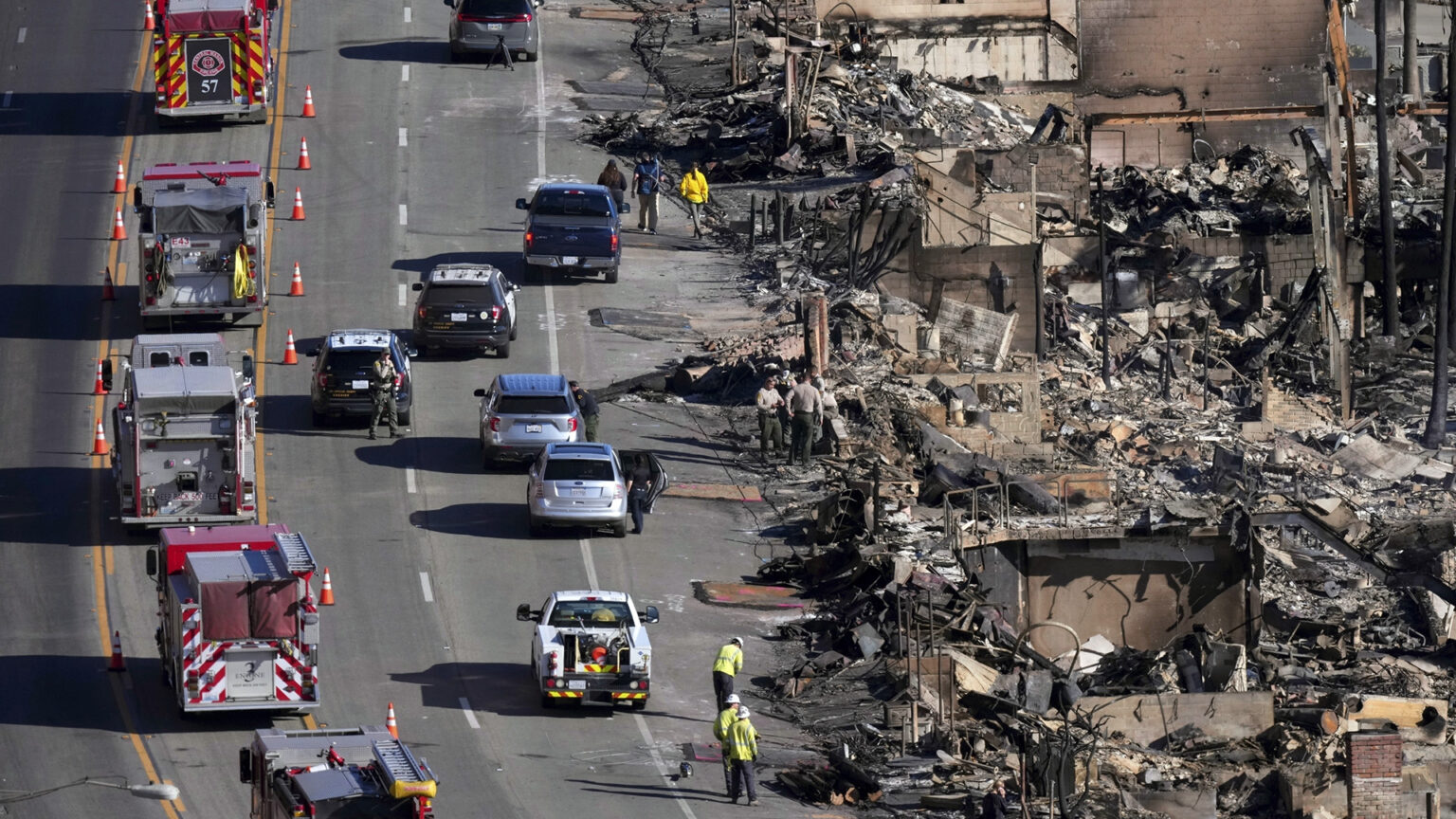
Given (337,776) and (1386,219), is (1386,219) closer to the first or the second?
(1386,219)

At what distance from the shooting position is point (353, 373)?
157ft

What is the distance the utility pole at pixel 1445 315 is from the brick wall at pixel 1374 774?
23.9 m

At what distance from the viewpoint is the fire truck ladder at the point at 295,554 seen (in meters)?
34.4

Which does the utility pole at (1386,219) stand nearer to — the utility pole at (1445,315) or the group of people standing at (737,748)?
the utility pole at (1445,315)

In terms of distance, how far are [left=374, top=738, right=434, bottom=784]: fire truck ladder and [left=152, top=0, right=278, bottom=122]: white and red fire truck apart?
37087 millimetres

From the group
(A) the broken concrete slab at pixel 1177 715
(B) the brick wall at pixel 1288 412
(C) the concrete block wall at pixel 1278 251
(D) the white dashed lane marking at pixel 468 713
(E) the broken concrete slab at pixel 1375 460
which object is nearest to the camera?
(D) the white dashed lane marking at pixel 468 713

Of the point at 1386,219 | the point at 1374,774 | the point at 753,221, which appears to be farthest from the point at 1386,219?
the point at 1374,774

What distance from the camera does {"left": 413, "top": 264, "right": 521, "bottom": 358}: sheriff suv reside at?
51594 mm

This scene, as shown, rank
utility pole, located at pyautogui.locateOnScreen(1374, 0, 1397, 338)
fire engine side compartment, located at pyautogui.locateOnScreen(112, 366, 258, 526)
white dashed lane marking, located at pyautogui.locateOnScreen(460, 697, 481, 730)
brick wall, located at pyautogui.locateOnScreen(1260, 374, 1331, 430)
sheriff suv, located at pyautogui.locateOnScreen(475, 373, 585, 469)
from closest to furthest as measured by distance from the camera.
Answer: white dashed lane marking, located at pyautogui.locateOnScreen(460, 697, 481, 730), fire engine side compartment, located at pyautogui.locateOnScreen(112, 366, 258, 526), sheriff suv, located at pyautogui.locateOnScreen(475, 373, 585, 469), brick wall, located at pyautogui.locateOnScreen(1260, 374, 1331, 430), utility pole, located at pyautogui.locateOnScreen(1374, 0, 1397, 338)

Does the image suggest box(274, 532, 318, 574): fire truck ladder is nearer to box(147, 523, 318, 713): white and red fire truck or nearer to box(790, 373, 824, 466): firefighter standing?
box(147, 523, 318, 713): white and red fire truck

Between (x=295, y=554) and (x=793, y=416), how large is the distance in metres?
14.7

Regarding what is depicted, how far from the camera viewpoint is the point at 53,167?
209 ft

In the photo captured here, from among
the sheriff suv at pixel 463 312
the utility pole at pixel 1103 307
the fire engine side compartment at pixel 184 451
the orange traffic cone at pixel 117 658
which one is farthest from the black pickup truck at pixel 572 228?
the orange traffic cone at pixel 117 658

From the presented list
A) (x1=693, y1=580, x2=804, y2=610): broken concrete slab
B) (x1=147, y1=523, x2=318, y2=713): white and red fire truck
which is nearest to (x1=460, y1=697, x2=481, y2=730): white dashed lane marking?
(x1=147, y1=523, x2=318, y2=713): white and red fire truck
